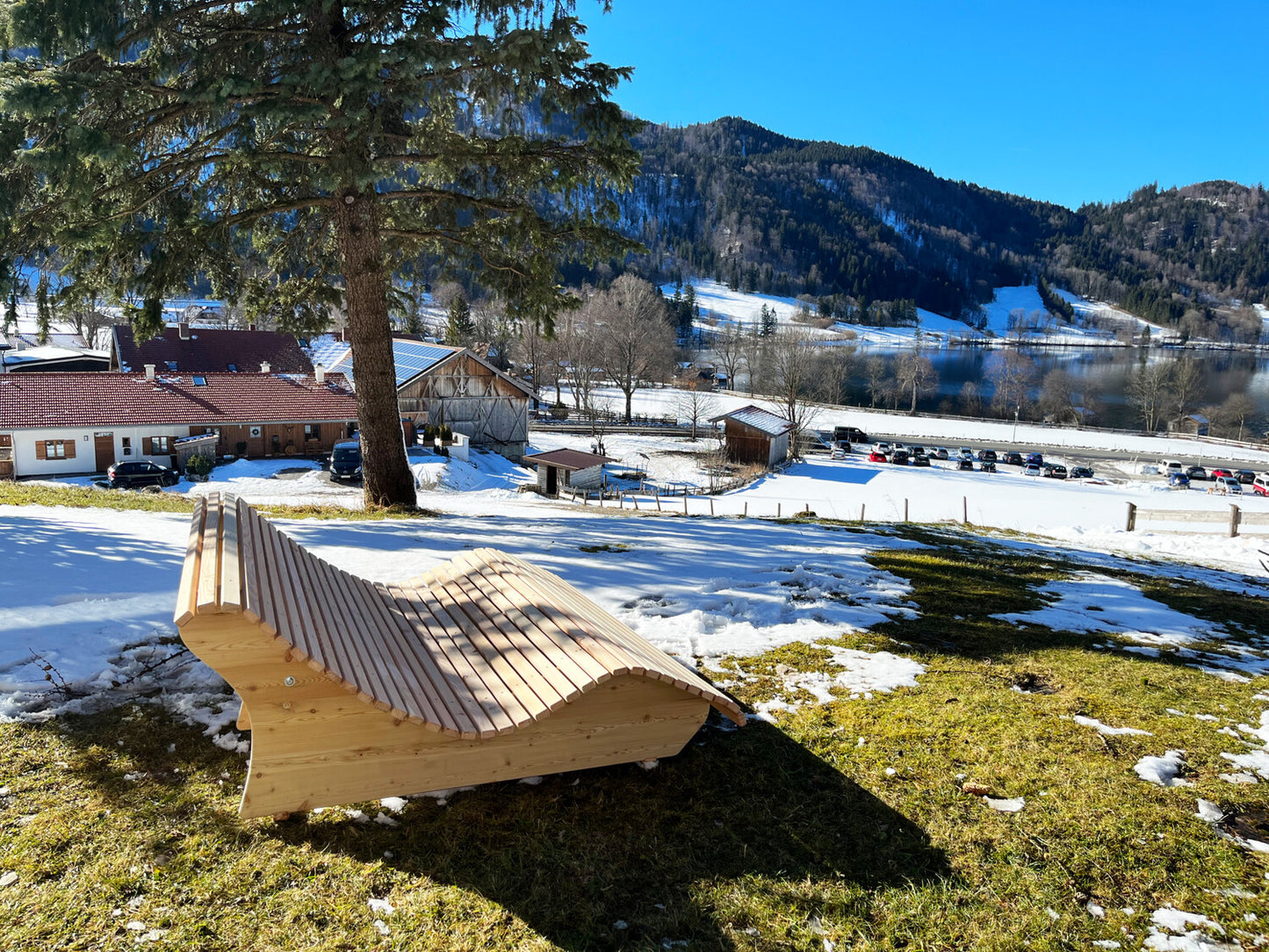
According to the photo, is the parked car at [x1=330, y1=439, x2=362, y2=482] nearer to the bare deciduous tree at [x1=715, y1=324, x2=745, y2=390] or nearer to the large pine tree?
A: the large pine tree

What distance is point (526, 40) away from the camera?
8.48 metres

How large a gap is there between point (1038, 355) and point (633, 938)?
564 feet

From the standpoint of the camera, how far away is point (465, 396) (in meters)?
41.3

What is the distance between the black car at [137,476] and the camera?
24953 millimetres

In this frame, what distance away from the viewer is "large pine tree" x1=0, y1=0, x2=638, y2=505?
827cm

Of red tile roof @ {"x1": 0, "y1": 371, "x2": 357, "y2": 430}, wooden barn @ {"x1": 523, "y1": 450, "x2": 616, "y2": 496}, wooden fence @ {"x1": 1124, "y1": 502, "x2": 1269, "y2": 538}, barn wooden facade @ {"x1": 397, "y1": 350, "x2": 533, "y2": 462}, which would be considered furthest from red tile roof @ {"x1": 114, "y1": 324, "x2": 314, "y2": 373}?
wooden fence @ {"x1": 1124, "y1": 502, "x2": 1269, "y2": 538}

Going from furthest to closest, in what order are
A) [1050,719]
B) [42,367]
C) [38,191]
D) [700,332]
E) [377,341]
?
[700,332] < [42,367] < [377,341] < [38,191] < [1050,719]

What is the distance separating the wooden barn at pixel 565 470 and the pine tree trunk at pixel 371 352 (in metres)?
18.8

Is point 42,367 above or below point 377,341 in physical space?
above

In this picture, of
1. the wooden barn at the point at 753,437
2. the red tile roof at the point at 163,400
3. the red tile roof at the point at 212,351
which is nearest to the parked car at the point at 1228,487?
the wooden barn at the point at 753,437

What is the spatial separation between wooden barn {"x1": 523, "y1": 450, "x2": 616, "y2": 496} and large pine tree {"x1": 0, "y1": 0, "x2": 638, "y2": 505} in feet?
62.1

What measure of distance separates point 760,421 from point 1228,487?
26.6m

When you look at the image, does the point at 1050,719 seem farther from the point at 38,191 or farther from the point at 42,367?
the point at 42,367

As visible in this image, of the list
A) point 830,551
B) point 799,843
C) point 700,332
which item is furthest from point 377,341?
point 700,332
